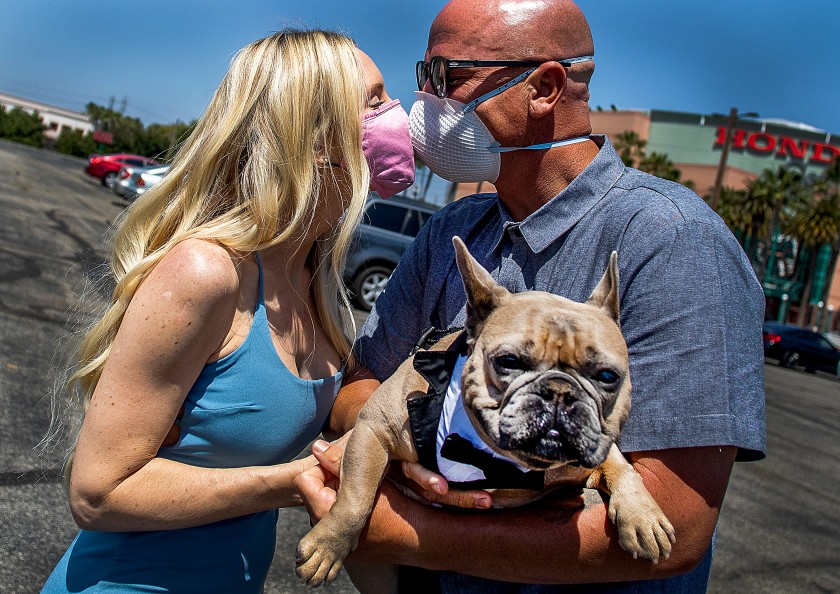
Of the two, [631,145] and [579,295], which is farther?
[631,145]

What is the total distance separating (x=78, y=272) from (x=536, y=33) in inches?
456

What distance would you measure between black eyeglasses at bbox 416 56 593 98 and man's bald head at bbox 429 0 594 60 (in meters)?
0.01

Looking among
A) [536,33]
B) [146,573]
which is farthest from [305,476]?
[536,33]

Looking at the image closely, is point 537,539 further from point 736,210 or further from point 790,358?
point 736,210

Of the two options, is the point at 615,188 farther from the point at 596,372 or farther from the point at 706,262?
the point at 596,372

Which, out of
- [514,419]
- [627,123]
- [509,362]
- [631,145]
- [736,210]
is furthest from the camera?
[627,123]

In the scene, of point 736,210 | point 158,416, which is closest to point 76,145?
point 736,210

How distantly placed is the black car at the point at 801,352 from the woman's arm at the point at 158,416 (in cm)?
2942

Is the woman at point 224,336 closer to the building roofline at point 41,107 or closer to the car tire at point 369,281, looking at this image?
the car tire at point 369,281

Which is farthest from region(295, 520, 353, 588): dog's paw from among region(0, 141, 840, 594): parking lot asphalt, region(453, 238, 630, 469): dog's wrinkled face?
region(0, 141, 840, 594): parking lot asphalt

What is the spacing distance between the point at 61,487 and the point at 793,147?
220 ft

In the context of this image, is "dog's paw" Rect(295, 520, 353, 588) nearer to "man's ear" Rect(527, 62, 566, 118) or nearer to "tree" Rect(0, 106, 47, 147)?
"man's ear" Rect(527, 62, 566, 118)

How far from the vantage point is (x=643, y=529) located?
65.6 inches

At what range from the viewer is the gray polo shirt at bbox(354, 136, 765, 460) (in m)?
1.75
